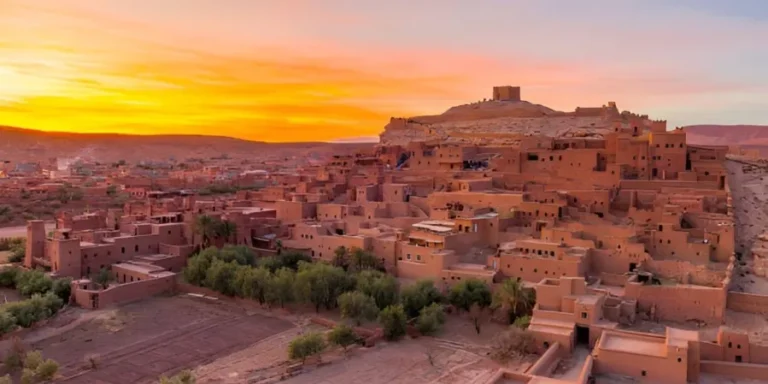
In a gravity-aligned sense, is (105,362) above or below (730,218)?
below

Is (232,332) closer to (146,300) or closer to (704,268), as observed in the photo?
(146,300)

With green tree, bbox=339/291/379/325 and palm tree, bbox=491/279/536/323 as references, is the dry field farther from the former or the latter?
palm tree, bbox=491/279/536/323

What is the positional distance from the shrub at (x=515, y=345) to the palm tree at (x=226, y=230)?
12.0 metres

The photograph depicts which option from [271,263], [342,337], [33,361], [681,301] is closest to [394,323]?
[342,337]

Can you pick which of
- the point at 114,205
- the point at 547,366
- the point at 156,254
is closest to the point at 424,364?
the point at 547,366

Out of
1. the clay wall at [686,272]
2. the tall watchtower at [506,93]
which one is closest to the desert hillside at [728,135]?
the tall watchtower at [506,93]

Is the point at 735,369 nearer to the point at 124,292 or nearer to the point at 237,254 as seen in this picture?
the point at 237,254

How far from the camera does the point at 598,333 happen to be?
15055mm

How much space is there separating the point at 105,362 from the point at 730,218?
17.3m

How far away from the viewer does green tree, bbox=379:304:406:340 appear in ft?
55.6

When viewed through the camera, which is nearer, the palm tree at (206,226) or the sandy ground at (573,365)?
the sandy ground at (573,365)

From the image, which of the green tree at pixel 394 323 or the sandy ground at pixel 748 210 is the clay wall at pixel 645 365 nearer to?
the sandy ground at pixel 748 210

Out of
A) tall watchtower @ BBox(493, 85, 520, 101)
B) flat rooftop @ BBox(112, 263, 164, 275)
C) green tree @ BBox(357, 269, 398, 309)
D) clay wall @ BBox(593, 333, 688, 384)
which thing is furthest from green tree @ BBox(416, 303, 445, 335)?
tall watchtower @ BBox(493, 85, 520, 101)

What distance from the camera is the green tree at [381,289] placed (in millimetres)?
18203
